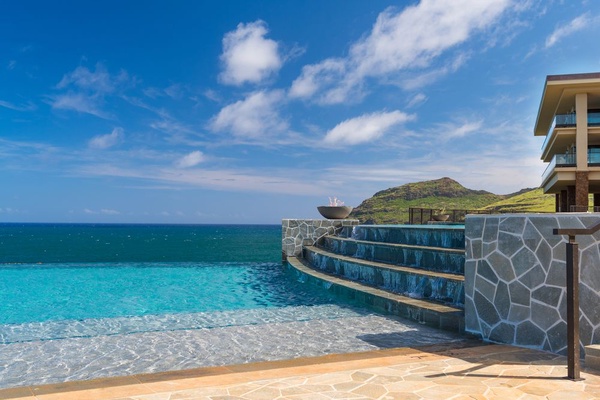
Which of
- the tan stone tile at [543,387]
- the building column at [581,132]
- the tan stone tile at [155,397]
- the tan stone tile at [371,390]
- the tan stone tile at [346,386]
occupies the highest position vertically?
the building column at [581,132]

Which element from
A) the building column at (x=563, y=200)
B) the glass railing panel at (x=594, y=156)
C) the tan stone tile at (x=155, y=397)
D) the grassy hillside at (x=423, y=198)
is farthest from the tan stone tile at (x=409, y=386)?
the grassy hillside at (x=423, y=198)

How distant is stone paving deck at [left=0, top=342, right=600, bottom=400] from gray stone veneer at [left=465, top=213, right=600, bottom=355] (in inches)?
18.6

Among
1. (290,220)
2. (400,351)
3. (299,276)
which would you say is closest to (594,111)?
(290,220)

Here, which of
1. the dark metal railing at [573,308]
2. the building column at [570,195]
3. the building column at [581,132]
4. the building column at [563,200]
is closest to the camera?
the dark metal railing at [573,308]

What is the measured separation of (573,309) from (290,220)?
16.0 metres

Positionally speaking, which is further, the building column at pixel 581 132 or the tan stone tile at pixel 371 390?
the building column at pixel 581 132

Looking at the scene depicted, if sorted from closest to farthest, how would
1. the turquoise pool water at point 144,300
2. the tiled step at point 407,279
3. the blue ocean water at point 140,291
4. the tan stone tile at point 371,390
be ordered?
1. the tan stone tile at point 371,390
2. the turquoise pool water at point 144,300
3. the tiled step at point 407,279
4. the blue ocean water at point 140,291

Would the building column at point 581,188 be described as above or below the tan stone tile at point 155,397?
above

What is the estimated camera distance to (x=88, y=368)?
5.77 meters

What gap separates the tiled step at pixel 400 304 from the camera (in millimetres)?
7566

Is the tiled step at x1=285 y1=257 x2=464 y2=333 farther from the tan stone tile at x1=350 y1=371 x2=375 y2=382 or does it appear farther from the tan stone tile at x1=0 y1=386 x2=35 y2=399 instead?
the tan stone tile at x1=0 y1=386 x2=35 y2=399

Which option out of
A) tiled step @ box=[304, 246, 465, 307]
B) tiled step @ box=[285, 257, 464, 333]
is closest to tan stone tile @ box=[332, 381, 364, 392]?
tiled step @ box=[285, 257, 464, 333]

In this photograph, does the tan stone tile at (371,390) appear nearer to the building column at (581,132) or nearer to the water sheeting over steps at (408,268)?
the water sheeting over steps at (408,268)

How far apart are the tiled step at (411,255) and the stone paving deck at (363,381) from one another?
181 inches
